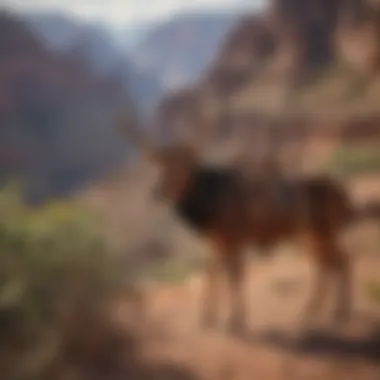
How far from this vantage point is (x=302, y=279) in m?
1.68

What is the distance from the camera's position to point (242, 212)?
1707 mm

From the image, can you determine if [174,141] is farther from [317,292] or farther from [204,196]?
[317,292]

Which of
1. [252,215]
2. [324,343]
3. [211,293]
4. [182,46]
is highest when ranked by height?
[182,46]

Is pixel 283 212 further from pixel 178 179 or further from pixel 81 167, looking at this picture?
pixel 81 167

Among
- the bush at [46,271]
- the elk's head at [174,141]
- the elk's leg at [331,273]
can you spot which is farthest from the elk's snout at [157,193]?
the elk's leg at [331,273]

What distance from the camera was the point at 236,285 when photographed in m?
A: 1.68

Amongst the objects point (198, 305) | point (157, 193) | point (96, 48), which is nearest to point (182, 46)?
point (96, 48)

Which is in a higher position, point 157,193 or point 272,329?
point 157,193

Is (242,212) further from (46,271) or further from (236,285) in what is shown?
(46,271)

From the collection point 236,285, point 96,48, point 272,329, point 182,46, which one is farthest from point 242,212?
point 96,48

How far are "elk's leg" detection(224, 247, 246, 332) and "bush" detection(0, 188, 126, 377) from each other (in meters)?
0.26

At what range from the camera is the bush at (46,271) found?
5.52 feet

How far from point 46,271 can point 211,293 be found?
39cm

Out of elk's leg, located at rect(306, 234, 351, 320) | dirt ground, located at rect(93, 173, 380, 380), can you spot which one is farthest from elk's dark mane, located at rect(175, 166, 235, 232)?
elk's leg, located at rect(306, 234, 351, 320)
